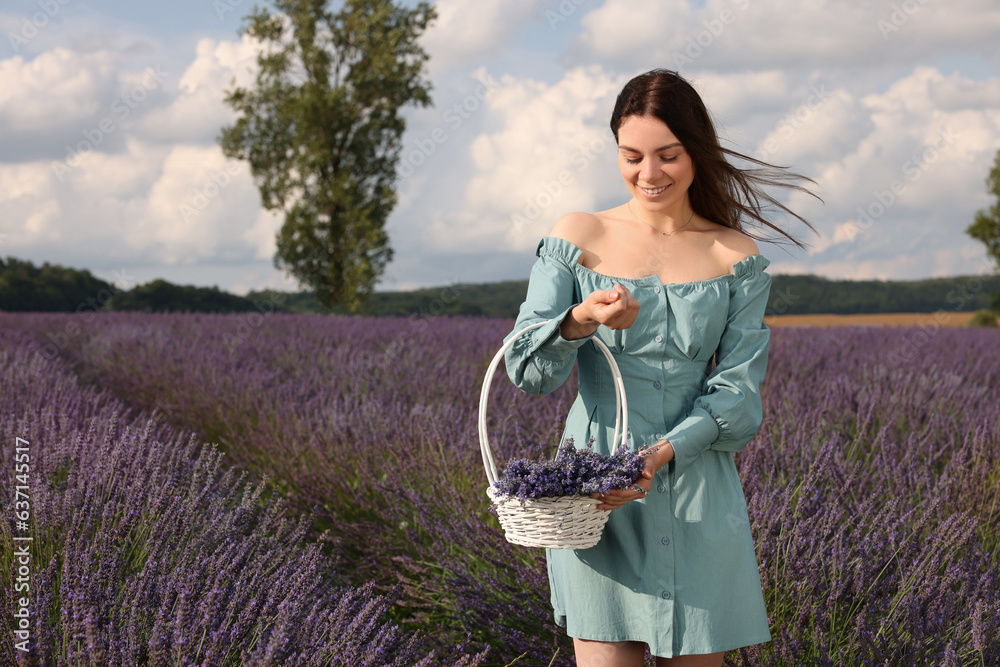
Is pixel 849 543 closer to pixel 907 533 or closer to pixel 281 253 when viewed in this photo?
pixel 907 533

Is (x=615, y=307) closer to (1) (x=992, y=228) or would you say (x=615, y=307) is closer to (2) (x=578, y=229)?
(2) (x=578, y=229)

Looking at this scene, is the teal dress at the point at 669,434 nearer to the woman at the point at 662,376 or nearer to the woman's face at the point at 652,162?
the woman at the point at 662,376

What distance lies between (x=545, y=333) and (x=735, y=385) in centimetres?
38

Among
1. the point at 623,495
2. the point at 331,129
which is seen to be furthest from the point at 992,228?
the point at 623,495

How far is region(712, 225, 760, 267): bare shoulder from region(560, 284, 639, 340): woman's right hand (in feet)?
1.26

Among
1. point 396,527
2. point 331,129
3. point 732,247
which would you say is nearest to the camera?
point 732,247

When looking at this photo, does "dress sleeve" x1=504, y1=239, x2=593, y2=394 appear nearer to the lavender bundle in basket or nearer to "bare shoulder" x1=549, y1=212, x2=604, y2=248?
"bare shoulder" x1=549, y1=212, x2=604, y2=248

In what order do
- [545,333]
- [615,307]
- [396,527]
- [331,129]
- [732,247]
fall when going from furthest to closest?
[331,129] < [396,527] < [732,247] < [545,333] < [615,307]

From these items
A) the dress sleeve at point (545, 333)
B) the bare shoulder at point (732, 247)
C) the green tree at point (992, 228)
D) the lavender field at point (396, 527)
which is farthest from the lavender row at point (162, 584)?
the green tree at point (992, 228)

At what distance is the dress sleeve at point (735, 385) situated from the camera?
4.50 ft

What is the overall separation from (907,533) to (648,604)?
1470 mm

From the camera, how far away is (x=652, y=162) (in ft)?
4.80

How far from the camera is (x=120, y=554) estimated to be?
1853mm

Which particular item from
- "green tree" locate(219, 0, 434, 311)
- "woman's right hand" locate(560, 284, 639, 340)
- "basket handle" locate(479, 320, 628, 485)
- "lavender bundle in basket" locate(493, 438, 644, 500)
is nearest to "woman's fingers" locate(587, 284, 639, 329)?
"woman's right hand" locate(560, 284, 639, 340)
